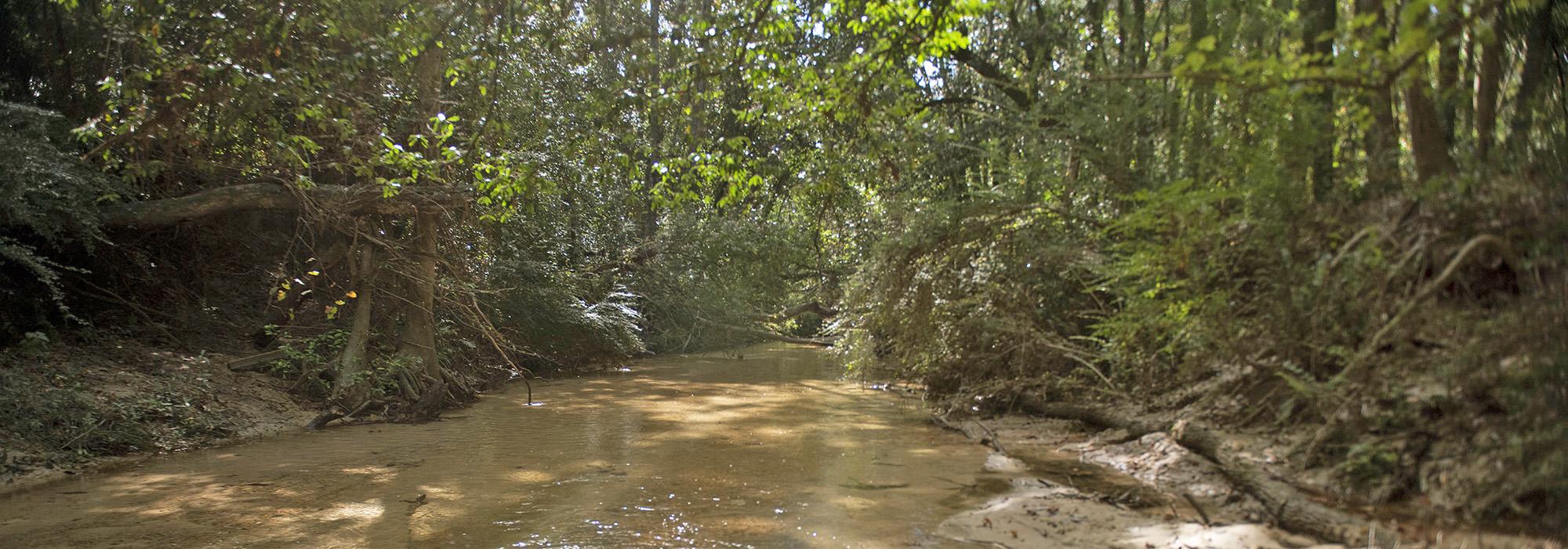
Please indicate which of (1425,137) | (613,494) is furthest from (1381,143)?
(613,494)

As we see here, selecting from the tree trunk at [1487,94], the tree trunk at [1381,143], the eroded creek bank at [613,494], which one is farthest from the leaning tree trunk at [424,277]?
the tree trunk at [1487,94]

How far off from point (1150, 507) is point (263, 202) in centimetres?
940

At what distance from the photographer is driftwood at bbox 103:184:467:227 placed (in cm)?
973

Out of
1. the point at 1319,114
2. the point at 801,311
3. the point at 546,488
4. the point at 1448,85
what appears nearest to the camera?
the point at 1448,85

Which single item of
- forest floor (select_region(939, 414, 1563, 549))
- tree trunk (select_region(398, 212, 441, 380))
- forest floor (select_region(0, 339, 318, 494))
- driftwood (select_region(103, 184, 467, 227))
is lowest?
forest floor (select_region(939, 414, 1563, 549))

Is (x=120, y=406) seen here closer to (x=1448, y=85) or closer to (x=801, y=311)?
(x=1448, y=85)

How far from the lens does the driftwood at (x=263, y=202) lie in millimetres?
9727

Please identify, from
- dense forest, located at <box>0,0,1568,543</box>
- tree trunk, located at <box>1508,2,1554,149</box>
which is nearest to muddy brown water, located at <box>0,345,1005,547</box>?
dense forest, located at <box>0,0,1568,543</box>

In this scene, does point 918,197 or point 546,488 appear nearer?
point 546,488

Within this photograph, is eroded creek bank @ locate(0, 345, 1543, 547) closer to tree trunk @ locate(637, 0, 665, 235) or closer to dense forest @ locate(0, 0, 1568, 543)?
dense forest @ locate(0, 0, 1568, 543)

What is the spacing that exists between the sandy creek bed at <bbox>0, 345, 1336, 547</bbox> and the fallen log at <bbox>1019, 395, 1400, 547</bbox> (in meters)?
0.22

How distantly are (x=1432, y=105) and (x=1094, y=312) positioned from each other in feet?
11.7

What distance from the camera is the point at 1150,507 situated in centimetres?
558

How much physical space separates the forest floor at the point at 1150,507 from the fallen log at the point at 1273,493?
0.16ft
